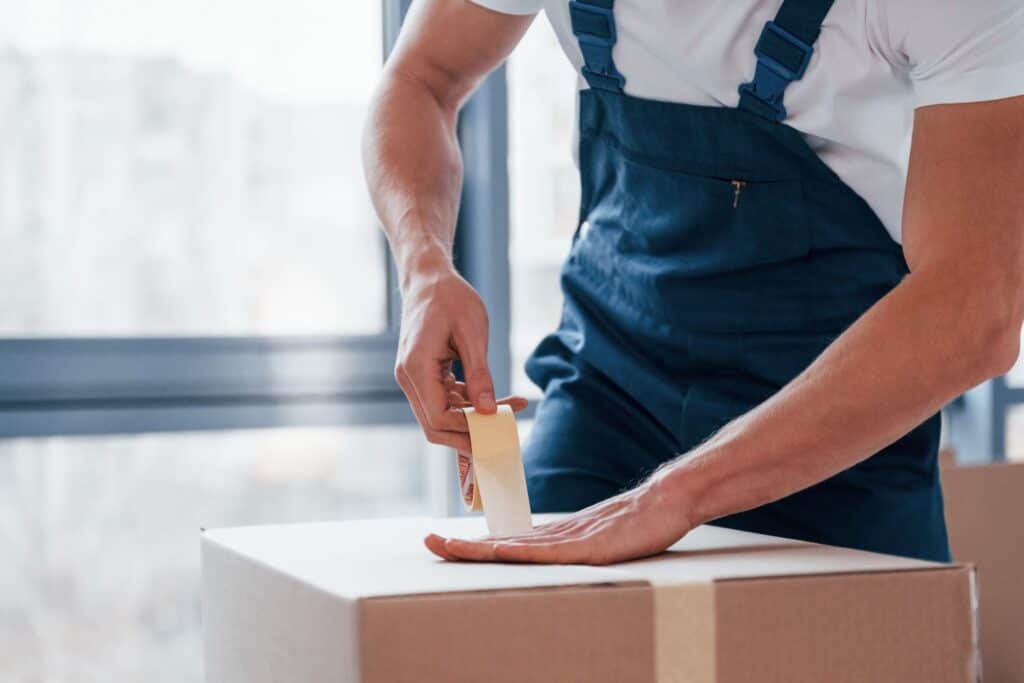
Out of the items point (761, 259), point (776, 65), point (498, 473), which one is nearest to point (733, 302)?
point (761, 259)

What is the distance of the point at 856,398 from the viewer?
2.93 feet

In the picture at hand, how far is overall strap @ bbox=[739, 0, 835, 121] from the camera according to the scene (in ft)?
3.46

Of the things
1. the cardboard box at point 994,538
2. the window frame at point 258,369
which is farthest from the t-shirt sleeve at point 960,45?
the window frame at point 258,369

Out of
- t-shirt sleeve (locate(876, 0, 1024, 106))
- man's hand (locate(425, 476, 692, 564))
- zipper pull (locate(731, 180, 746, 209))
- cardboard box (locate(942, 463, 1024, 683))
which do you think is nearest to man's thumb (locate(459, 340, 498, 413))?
man's hand (locate(425, 476, 692, 564))

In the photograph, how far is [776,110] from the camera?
3.60ft

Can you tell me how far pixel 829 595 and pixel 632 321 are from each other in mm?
528

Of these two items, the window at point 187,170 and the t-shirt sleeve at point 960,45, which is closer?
the t-shirt sleeve at point 960,45

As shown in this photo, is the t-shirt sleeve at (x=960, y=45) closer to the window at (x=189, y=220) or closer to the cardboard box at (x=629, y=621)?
the cardboard box at (x=629, y=621)

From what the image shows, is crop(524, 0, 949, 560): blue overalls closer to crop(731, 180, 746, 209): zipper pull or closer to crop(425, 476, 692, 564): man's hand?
crop(731, 180, 746, 209): zipper pull

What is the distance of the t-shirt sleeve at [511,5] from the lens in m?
1.29

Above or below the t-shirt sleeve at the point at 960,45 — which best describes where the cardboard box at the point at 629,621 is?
below

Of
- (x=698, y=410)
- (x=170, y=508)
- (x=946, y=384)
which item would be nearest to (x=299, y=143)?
(x=170, y=508)

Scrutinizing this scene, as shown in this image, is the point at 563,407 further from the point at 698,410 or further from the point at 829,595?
the point at 829,595

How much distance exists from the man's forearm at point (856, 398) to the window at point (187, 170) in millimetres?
1396
